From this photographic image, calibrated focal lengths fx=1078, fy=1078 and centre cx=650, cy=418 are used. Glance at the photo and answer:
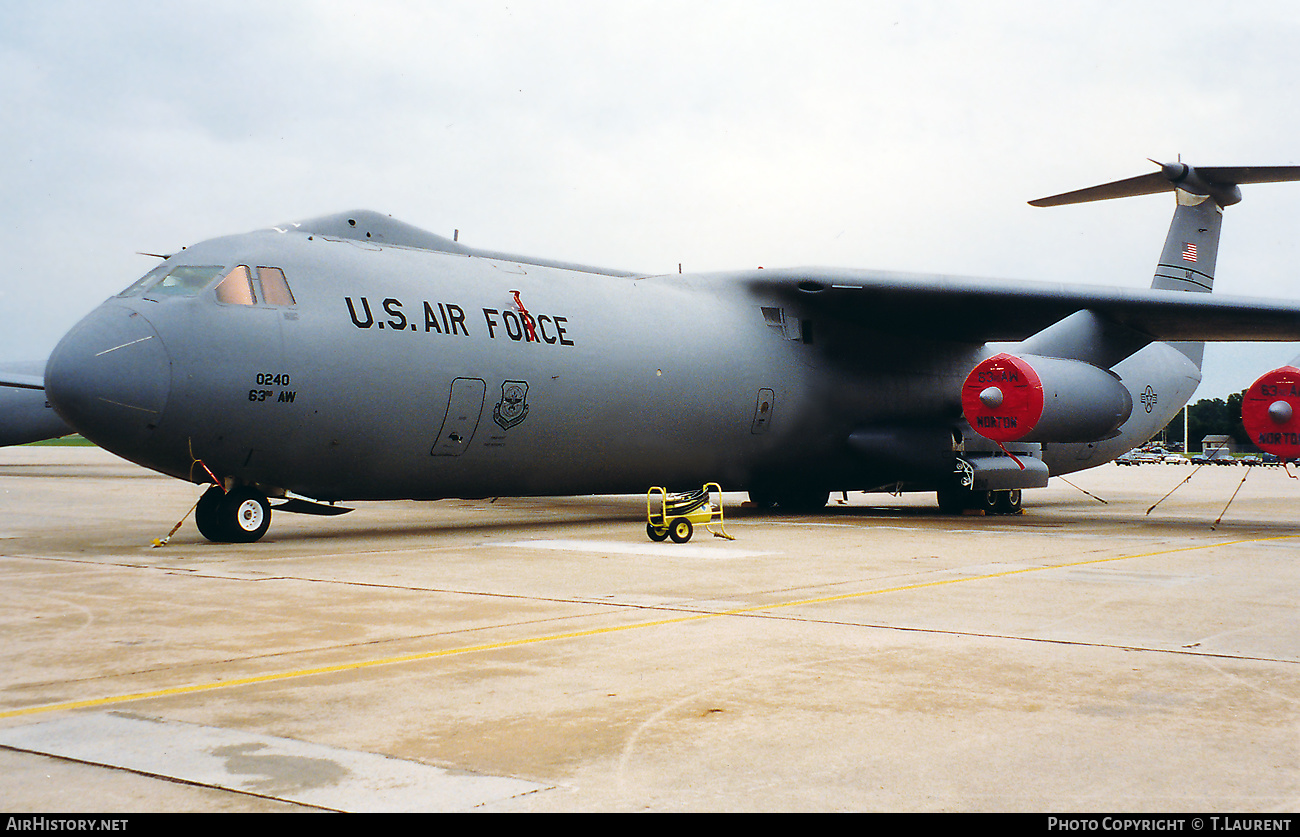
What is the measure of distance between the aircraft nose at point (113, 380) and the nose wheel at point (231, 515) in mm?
1122

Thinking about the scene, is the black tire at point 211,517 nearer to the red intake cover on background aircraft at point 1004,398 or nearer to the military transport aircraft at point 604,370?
the military transport aircraft at point 604,370

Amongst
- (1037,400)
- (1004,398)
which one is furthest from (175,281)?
(1037,400)

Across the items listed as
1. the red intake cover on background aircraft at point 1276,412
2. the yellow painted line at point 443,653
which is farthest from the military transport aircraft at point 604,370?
the yellow painted line at point 443,653

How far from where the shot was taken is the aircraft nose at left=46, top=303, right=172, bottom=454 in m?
10.7

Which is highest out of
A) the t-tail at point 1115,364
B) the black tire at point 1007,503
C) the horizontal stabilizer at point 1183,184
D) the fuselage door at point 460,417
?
the horizontal stabilizer at point 1183,184

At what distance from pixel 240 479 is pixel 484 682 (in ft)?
25.3

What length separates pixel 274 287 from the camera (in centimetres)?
1173

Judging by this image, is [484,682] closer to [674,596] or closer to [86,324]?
[674,596]

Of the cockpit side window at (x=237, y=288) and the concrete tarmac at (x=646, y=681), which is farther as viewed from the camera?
the cockpit side window at (x=237, y=288)

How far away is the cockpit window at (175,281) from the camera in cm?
1134

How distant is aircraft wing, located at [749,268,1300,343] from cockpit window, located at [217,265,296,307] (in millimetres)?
7694

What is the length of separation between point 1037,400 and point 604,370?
5699 mm
